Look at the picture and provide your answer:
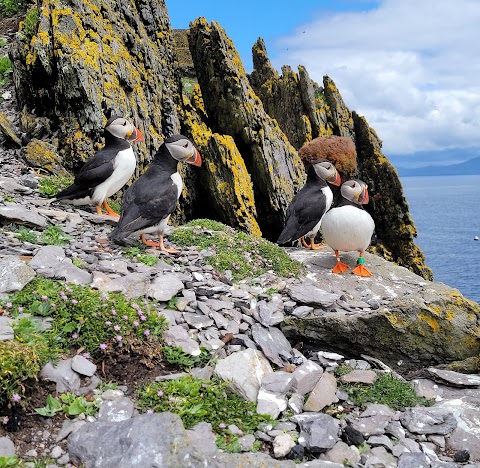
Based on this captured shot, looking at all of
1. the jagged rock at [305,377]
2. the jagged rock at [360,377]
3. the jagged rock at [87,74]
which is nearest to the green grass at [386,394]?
the jagged rock at [360,377]

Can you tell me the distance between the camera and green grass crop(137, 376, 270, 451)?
204 inches

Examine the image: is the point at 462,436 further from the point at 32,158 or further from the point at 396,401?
the point at 32,158

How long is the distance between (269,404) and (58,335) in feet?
7.67

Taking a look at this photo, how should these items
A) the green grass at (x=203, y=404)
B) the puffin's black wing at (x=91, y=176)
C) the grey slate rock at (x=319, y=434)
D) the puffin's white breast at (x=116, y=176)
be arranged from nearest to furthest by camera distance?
the grey slate rock at (x=319, y=434)
the green grass at (x=203, y=404)
the puffin's black wing at (x=91, y=176)
the puffin's white breast at (x=116, y=176)

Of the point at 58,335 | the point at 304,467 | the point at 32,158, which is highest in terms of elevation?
the point at 32,158

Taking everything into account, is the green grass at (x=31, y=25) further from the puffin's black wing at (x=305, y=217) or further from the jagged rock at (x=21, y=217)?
the puffin's black wing at (x=305, y=217)

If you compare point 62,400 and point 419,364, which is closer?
point 62,400

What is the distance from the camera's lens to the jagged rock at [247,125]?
1902 centimetres

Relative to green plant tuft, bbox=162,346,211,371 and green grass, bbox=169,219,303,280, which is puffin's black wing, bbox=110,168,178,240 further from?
green plant tuft, bbox=162,346,211,371

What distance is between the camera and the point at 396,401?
624 cm

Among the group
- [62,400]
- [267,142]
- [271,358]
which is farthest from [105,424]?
[267,142]

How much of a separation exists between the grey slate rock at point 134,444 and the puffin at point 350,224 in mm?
6233

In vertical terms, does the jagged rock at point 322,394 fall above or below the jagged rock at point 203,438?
above

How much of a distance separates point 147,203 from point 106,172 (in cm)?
230
